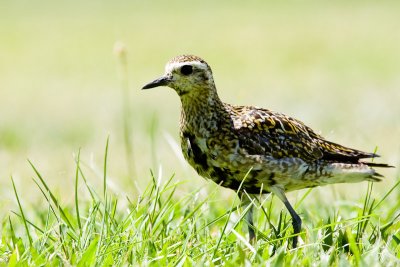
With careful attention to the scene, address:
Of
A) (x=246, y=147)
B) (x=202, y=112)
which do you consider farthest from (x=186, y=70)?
(x=246, y=147)

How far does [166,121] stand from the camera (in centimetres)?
1311

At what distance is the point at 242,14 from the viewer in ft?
94.7

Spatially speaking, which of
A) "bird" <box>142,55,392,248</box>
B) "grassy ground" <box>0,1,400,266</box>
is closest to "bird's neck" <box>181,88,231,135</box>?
"bird" <box>142,55,392,248</box>

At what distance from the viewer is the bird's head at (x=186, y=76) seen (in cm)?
545

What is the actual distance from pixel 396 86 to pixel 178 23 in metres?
12.9

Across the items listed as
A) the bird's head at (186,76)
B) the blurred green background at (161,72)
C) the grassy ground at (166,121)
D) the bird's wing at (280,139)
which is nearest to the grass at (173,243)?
the grassy ground at (166,121)

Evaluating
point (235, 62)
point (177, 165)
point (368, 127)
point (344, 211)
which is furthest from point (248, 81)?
point (344, 211)

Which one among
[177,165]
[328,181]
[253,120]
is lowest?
[177,165]

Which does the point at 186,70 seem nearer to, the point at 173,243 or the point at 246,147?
the point at 246,147

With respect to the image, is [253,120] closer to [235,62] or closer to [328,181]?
[328,181]

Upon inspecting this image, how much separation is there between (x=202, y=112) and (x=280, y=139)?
499mm

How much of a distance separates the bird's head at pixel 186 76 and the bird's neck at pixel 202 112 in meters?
0.04

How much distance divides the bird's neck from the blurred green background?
1.15 ft

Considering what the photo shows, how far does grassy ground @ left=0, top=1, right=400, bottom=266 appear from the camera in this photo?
4555 mm
